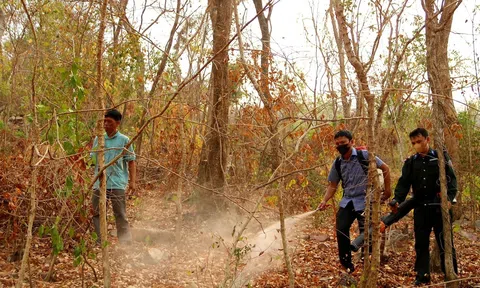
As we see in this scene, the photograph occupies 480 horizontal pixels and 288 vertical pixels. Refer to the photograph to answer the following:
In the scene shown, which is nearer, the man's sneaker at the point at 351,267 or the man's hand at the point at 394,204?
the man's hand at the point at 394,204

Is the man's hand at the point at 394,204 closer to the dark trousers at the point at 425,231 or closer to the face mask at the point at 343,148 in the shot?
the dark trousers at the point at 425,231

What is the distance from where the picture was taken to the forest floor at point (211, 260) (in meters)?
4.42

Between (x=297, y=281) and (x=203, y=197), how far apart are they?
2336 millimetres

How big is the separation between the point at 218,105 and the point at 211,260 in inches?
87.6

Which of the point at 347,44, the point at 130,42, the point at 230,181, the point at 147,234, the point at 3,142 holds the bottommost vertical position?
the point at 147,234

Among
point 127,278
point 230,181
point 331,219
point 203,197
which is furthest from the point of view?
point 230,181

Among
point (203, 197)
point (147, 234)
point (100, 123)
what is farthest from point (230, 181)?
point (100, 123)

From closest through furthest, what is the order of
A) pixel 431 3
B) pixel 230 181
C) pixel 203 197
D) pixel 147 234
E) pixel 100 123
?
pixel 100 123 < pixel 431 3 < pixel 147 234 < pixel 203 197 < pixel 230 181

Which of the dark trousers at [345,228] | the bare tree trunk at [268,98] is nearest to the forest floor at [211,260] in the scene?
the dark trousers at [345,228]

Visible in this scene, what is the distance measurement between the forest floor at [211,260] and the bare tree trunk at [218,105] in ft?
2.30

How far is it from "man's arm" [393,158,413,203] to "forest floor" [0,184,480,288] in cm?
80

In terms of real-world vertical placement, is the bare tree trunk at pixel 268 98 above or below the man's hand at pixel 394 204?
above

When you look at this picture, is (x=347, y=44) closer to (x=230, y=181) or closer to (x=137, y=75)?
(x=230, y=181)

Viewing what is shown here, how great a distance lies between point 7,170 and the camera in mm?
4754
